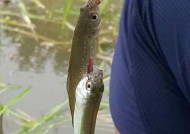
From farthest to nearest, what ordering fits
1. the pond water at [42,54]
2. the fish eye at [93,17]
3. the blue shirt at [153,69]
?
the pond water at [42,54] → the blue shirt at [153,69] → the fish eye at [93,17]

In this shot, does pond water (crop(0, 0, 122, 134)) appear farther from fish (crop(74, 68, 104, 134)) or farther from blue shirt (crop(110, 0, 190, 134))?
fish (crop(74, 68, 104, 134))

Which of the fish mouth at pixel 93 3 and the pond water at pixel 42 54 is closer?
the fish mouth at pixel 93 3

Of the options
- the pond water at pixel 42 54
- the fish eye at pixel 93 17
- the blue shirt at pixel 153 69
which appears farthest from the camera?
the pond water at pixel 42 54

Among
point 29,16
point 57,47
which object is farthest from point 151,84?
point 29,16

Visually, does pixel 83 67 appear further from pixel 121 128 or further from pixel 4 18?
pixel 4 18

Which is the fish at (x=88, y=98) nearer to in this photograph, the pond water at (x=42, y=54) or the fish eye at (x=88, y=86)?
the fish eye at (x=88, y=86)

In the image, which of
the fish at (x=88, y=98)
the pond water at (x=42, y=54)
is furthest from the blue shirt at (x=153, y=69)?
the pond water at (x=42, y=54)

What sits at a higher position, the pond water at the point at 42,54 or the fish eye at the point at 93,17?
the fish eye at the point at 93,17

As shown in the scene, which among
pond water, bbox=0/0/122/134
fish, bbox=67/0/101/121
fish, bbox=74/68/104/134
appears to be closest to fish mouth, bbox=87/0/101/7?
fish, bbox=67/0/101/121
